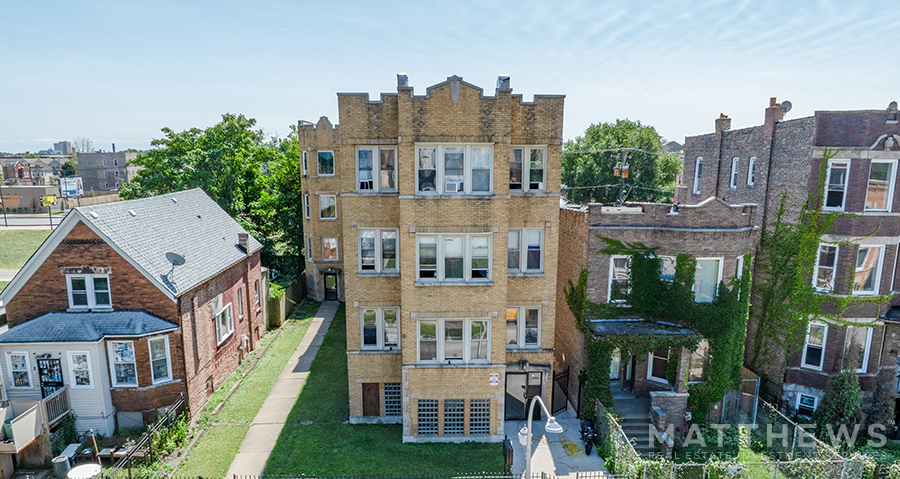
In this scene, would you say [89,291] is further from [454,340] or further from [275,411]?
[454,340]

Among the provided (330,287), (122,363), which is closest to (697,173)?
(330,287)

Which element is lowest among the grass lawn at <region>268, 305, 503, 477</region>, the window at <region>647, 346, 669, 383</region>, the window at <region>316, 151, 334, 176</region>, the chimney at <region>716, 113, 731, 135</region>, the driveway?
the driveway

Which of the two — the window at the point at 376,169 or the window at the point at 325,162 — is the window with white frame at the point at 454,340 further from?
the window at the point at 325,162

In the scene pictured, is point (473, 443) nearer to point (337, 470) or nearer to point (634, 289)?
point (337, 470)

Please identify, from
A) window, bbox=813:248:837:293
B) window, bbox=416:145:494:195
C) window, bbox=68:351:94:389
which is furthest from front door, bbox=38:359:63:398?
window, bbox=813:248:837:293

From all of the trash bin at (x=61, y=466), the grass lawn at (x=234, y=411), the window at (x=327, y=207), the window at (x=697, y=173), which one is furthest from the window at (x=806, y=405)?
the window at (x=327, y=207)

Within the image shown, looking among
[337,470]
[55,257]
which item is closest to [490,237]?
[337,470]

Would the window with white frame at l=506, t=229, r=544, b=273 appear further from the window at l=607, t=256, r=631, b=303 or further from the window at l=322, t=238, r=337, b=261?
the window at l=322, t=238, r=337, b=261
